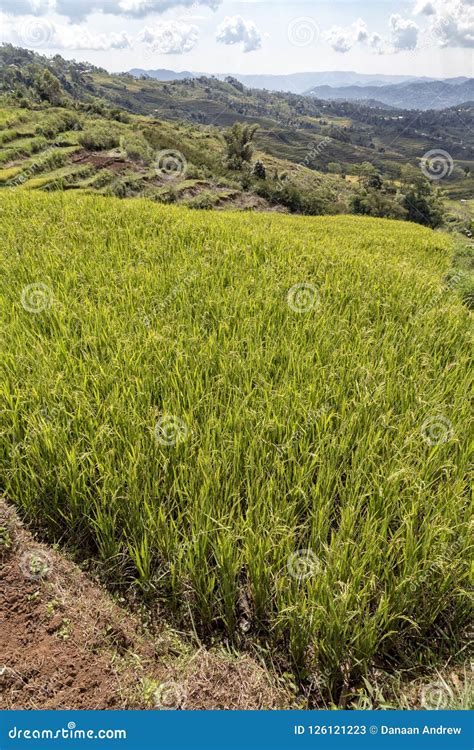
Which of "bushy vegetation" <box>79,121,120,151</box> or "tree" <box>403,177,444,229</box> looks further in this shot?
"tree" <box>403,177,444,229</box>

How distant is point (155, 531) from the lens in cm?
231

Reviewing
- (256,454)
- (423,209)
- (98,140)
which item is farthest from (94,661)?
(423,209)

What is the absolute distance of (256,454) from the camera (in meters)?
2.77

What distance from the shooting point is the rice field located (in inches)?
81.5

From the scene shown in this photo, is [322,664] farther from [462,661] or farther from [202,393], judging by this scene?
[202,393]

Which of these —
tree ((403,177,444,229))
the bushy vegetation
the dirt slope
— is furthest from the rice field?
tree ((403,177,444,229))

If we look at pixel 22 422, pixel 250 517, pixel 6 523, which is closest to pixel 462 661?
pixel 250 517

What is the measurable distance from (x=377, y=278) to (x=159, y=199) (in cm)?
2018

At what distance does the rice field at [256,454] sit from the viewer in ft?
6.79

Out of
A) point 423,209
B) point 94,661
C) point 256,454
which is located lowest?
point 423,209

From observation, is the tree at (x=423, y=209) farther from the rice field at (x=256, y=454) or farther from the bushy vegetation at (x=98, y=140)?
the rice field at (x=256, y=454)

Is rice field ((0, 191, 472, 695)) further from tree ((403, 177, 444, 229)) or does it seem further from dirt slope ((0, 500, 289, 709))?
tree ((403, 177, 444, 229))

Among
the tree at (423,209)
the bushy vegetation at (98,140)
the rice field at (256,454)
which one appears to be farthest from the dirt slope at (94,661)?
the tree at (423,209)

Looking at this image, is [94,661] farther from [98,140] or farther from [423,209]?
[423,209]
